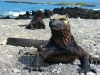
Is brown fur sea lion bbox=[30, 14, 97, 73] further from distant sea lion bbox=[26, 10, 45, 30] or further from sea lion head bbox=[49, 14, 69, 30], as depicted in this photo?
distant sea lion bbox=[26, 10, 45, 30]

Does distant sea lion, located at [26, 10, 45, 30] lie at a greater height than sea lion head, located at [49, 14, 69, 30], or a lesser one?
lesser

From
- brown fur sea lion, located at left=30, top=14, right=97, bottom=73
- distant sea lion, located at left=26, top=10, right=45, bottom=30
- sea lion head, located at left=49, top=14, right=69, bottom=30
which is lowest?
distant sea lion, located at left=26, top=10, right=45, bottom=30

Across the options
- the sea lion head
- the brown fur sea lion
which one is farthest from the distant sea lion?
the sea lion head

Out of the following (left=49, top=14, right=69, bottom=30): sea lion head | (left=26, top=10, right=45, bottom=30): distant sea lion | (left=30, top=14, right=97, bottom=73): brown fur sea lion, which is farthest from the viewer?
(left=26, top=10, right=45, bottom=30): distant sea lion

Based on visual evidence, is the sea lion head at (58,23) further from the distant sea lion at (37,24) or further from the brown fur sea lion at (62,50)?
the distant sea lion at (37,24)

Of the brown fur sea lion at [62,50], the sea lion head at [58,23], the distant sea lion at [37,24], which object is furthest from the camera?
the distant sea lion at [37,24]

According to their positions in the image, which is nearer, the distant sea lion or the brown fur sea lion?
the brown fur sea lion

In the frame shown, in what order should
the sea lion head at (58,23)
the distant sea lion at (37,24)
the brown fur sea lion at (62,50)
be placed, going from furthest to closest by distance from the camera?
the distant sea lion at (37,24), the brown fur sea lion at (62,50), the sea lion head at (58,23)

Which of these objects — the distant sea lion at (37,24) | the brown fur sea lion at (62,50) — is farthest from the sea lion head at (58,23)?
the distant sea lion at (37,24)

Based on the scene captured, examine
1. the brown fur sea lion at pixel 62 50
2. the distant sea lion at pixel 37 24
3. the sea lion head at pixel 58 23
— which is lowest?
the distant sea lion at pixel 37 24

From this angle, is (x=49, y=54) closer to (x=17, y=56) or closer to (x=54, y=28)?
(x=54, y=28)

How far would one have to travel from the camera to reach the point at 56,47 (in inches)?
291

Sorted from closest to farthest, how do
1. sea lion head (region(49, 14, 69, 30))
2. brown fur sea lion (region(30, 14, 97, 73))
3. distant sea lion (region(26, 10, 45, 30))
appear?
1. sea lion head (region(49, 14, 69, 30))
2. brown fur sea lion (region(30, 14, 97, 73))
3. distant sea lion (region(26, 10, 45, 30))

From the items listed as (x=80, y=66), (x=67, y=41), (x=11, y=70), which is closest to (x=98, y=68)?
(x=80, y=66)
